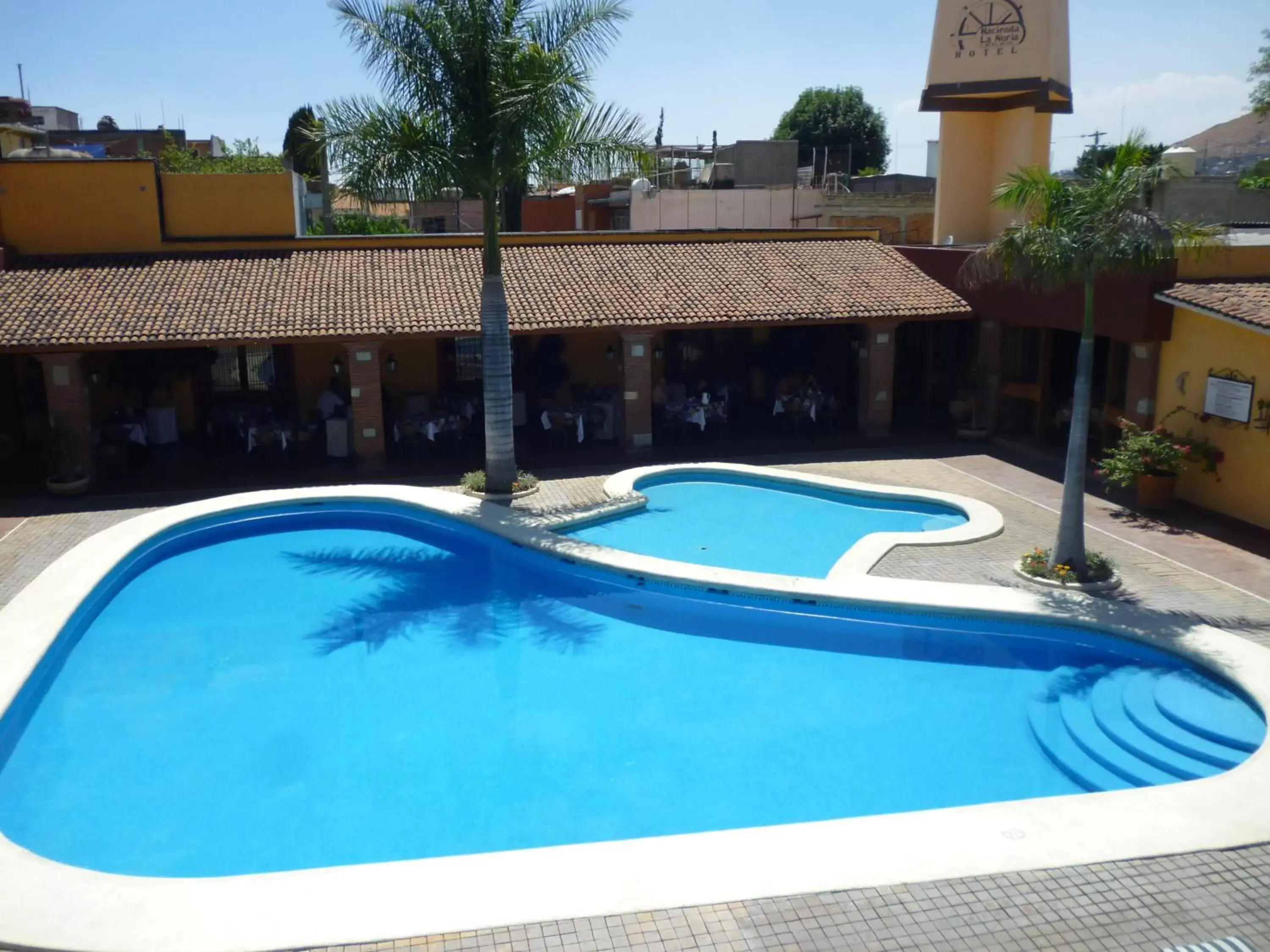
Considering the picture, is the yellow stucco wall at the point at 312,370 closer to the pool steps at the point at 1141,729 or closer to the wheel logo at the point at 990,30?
the pool steps at the point at 1141,729

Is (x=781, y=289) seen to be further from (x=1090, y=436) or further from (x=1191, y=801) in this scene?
(x=1191, y=801)

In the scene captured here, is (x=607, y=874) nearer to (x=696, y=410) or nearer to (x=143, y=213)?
(x=696, y=410)

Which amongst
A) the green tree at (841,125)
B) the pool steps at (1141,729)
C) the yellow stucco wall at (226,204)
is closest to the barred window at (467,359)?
the yellow stucco wall at (226,204)

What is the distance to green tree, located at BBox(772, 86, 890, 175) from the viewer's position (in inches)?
2739

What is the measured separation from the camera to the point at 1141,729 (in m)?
9.75

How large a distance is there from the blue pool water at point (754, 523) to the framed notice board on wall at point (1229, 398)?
3.90 meters

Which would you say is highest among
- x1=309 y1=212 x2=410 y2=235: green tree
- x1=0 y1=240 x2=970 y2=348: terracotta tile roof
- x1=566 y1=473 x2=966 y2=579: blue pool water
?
x1=309 y1=212 x2=410 y2=235: green tree

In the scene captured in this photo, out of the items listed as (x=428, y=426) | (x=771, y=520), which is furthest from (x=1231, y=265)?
(x=428, y=426)

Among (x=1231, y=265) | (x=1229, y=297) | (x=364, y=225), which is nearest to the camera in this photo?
(x=1229, y=297)

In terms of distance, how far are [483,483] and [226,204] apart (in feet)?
30.3

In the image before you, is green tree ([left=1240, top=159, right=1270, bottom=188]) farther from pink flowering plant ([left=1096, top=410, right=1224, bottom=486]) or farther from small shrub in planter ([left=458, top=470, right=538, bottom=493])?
small shrub in planter ([left=458, top=470, right=538, bottom=493])

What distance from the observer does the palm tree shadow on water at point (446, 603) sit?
1283 centimetres

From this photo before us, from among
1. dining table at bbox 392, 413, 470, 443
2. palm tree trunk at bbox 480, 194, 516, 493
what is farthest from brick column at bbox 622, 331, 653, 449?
palm tree trunk at bbox 480, 194, 516, 493

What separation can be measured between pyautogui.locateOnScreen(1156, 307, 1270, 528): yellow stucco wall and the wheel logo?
11722 mm
